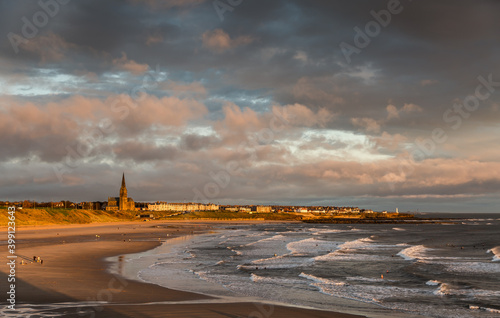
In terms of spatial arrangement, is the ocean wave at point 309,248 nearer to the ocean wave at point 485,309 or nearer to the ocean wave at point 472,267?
the ocean wave at point 472,267

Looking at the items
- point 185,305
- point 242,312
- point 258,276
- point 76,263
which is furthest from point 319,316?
point 76,263

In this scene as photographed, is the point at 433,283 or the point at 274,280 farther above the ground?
the point at 274,280

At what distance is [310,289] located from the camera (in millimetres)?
24734

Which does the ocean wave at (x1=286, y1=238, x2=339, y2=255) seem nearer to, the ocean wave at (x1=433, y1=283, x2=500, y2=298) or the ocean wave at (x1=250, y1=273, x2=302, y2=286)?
the ocean wave at (x1=250, y1=273, x2=302, y2=286)

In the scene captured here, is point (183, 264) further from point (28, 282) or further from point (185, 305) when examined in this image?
point (185, 305)

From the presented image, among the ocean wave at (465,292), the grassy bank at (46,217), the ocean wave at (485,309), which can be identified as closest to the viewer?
the ocean wave at (485,309)

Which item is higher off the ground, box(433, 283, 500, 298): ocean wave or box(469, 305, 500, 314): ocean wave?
box(469, 305, 500, 314): ocean wave

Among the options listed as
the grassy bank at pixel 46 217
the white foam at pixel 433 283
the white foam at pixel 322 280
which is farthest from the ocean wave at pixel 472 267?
the grassy bank at pixel 46 217

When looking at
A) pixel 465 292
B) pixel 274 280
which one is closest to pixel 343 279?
pixel 274 280

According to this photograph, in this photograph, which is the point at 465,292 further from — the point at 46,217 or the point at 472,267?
the point at 46,217

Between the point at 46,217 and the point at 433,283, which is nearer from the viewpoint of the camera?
the point at 433,283

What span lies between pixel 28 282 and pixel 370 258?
30.6 meters

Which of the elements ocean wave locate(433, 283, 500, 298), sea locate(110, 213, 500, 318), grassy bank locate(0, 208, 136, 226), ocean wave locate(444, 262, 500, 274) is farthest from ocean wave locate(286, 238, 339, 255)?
grassy bank locate(0, 208, 136, 226)

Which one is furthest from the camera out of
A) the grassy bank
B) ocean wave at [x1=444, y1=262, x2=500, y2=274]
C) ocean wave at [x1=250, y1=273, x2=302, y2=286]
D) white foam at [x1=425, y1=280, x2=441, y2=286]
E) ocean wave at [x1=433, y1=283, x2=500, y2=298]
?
the grassy bank
